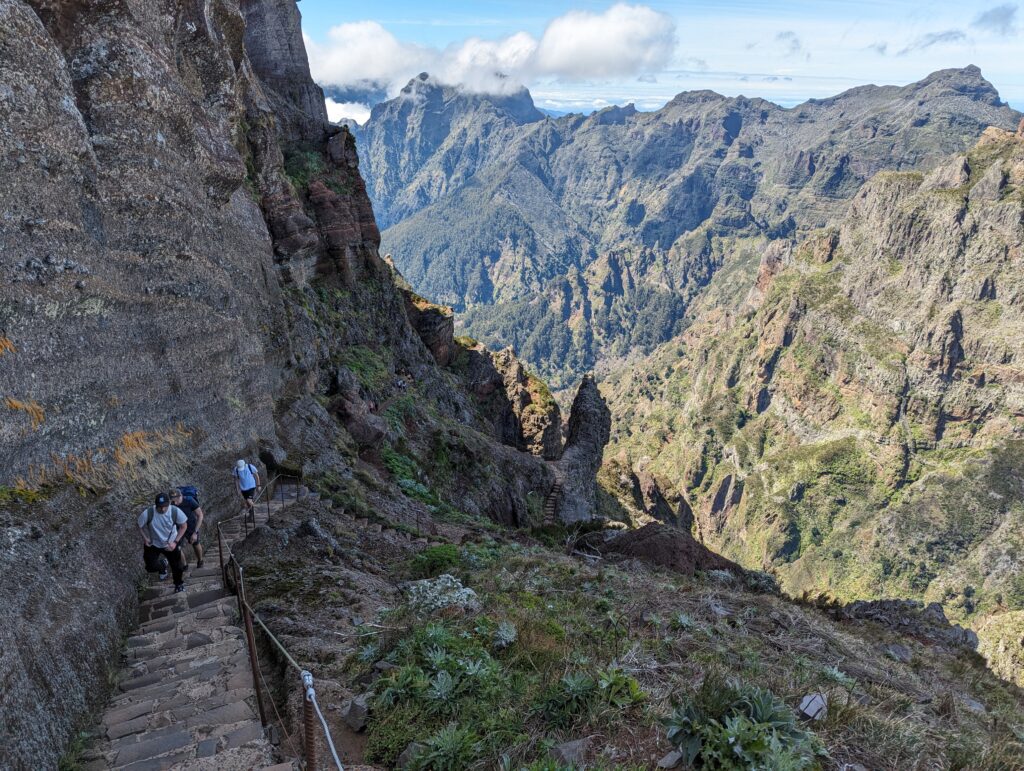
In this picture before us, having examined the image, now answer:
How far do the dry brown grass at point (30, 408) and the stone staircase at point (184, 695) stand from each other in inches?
112

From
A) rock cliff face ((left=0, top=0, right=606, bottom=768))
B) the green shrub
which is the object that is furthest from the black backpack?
the green shrub

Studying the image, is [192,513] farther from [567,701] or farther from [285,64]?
[285,64]

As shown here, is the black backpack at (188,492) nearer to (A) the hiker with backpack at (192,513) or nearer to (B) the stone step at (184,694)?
(A) the hiker with backpack at (192,513)

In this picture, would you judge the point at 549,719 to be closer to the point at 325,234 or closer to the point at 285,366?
the point at 285,366

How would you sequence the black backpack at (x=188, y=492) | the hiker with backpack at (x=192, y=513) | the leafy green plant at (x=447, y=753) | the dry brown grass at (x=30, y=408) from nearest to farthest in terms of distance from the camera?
the leafy green plant at (x=447, y=753) < the dry brown grass at (x=30, y=408) < the hiker with backpack at (x=192, y=513) < the black backpack at (x=188, y=492)

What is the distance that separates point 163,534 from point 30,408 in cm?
238

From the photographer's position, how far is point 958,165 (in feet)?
488

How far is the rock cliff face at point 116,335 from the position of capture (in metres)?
6.49

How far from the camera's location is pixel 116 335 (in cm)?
944

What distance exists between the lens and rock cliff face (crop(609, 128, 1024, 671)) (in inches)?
4328

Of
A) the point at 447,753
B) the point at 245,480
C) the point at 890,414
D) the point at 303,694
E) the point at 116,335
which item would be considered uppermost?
the point at 116,335

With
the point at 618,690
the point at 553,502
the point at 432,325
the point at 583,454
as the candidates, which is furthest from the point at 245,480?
the point at 432,325

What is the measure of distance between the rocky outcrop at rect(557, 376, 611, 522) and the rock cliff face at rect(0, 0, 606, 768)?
12194 millimetres

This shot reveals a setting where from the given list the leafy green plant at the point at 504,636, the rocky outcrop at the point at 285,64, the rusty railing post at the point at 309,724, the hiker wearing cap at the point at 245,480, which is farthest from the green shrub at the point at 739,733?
the rocky outcrop at the point at 285,64
